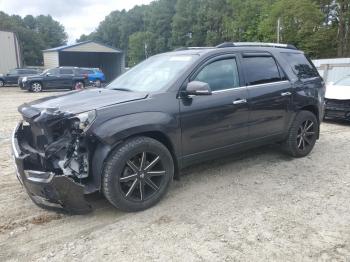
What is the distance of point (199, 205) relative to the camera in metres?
4.10

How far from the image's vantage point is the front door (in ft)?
13.9

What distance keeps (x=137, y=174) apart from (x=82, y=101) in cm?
104

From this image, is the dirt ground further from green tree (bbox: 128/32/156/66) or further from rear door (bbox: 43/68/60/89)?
green tree (bbox: 128/32/156/66)

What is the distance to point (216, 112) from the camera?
4445 mm

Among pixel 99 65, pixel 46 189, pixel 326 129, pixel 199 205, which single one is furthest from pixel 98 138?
pixel 99 65

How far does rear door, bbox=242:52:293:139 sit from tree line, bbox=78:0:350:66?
102 feet

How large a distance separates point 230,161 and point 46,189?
314 cm

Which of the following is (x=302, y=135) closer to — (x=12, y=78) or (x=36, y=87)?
→ (x=36, y=87)

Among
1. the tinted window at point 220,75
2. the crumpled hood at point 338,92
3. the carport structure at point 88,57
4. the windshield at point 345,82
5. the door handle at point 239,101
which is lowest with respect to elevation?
the crumpled hood at point 338,92

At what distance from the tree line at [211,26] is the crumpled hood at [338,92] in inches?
1029

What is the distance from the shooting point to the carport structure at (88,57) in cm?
3284

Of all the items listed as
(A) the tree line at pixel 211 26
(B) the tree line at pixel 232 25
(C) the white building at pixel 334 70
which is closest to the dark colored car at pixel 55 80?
(C) the white building at pixel 334 70

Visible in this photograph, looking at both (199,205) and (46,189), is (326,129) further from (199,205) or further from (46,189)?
(46,189)

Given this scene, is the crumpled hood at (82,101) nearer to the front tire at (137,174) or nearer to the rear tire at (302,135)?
the front tire at (137,174)
